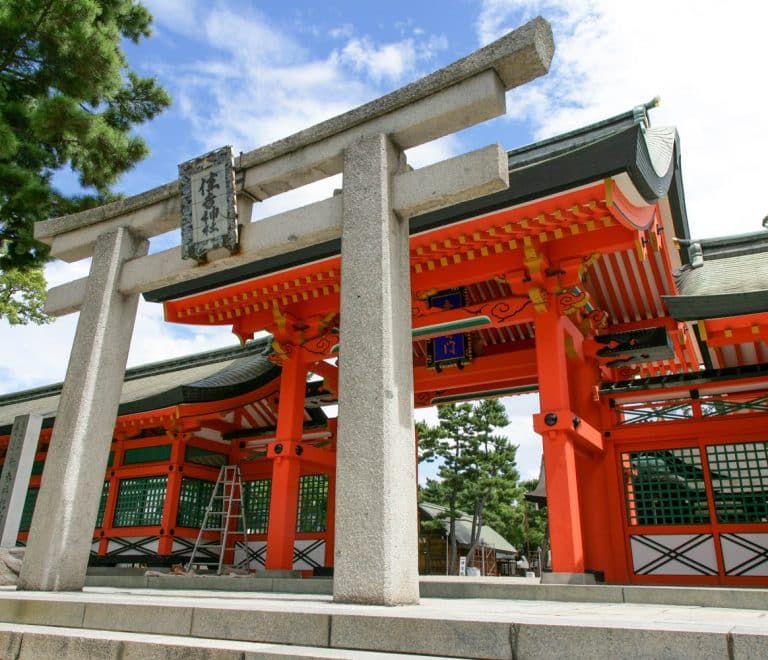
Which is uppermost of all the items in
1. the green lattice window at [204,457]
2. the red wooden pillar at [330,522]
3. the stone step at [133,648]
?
the green lattice window at [204,457]

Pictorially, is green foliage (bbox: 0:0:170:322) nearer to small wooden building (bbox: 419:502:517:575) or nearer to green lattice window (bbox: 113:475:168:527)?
green lattice window (bbox: 113:475:168:527)

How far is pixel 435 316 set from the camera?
9.76 m

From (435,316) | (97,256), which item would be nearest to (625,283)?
(435,316)

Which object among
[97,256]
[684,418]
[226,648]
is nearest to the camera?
[226,648]

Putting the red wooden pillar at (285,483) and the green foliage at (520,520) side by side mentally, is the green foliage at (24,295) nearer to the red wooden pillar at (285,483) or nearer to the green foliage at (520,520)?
the red wooden pillar at (285,483)

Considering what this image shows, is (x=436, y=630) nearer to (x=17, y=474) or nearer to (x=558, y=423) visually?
(x=558, y=423)

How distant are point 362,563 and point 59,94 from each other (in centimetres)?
908

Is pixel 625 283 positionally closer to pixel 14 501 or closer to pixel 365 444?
pixel 365 444

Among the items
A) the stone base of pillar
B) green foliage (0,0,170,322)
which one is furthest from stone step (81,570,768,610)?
green foliage (0,0,170,322)

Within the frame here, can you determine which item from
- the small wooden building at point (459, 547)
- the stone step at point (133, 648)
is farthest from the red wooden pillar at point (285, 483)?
the small wooden building at point (459, 547)

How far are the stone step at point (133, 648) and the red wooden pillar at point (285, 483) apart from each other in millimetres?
5628

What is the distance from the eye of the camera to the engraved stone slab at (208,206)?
653cm

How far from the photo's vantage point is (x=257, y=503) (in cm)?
1353

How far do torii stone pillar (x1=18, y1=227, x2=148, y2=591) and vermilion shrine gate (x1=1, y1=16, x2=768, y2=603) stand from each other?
7.3 inches
